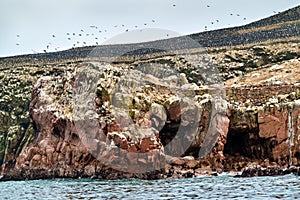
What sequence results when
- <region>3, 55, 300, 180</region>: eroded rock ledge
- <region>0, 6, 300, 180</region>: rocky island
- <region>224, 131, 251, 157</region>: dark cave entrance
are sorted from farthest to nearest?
<region>224, 131, 251, 157</region>: dark cave entrance → <region>3, 55, 300, 180</region>: eroded rock ledge → <region>0, 6, 300, 180</region>: rocky island

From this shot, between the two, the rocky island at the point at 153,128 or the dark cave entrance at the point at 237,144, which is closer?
the rocky island at the point at 153,128

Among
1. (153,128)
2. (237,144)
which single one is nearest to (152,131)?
(153,128)

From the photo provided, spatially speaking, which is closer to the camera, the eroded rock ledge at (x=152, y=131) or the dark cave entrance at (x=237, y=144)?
the eroded rock ledge at (x=152, y=131)

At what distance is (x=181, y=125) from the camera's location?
72.5 meters

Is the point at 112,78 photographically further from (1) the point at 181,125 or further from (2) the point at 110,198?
(2) the point at 110,198

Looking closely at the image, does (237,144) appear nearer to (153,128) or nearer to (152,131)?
(153,128)

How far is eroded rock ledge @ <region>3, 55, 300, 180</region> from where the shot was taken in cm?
6706

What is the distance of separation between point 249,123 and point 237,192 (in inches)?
1383

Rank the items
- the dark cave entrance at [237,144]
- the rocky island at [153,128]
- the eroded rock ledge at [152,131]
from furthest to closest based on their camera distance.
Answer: the dark cave entrance at [237,144] → the eroded rock ledge at [152,131] → the rocky island at [153,128]

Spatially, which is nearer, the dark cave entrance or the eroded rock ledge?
the eroded rock ledge

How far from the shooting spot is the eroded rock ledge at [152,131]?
67.1m

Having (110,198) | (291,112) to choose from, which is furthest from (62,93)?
(110,198)

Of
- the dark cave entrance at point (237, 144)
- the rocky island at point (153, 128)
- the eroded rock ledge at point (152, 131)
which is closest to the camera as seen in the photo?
the rocky island at point (153, 128)

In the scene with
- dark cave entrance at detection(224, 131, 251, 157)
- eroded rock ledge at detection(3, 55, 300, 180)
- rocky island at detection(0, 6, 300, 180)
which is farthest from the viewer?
dark cave entrance at detection(224, 131, 251, 157)
